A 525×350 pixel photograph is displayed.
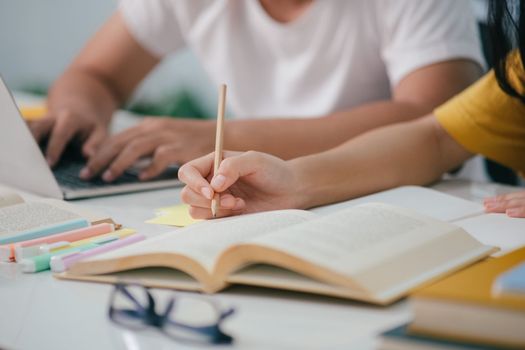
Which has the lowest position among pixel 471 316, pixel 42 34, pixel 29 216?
pixel 42 34

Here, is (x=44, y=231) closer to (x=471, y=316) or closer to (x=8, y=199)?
A: (x=8, y=199)

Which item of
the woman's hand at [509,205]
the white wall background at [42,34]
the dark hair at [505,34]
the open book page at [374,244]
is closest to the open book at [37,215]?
the open book page at [374,244]

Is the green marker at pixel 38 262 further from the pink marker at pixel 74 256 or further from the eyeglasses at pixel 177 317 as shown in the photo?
the eyeglasses at pixel 177 317

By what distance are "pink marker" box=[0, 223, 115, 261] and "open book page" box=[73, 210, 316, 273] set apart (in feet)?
0.35

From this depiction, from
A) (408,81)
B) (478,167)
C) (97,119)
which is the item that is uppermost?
(408,81)

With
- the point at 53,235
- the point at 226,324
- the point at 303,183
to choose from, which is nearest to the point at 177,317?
the point at 226,324

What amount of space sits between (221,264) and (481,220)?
1.24 ft

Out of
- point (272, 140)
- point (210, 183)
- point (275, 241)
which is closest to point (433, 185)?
point (272, 140)

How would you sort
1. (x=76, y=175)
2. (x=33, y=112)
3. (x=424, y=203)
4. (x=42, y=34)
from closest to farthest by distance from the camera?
(x=424, y=203) < (x=76, y=175) < (x=33, y=112) < (x=42, y=34)

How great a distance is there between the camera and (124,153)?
3.86 ft

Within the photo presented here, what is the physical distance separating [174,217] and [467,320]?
0.51 m

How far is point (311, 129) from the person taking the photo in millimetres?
1228

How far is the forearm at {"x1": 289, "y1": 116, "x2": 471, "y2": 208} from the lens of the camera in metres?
0.98

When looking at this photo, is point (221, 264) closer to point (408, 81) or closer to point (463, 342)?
point (463, 342)
